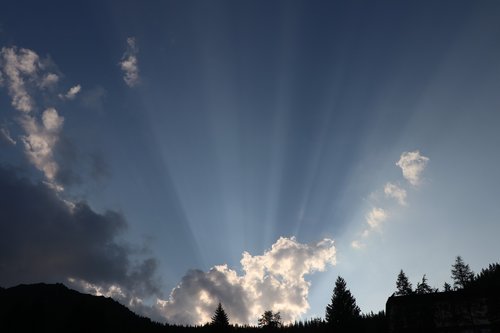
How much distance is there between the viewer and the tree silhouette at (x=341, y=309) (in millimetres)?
67188

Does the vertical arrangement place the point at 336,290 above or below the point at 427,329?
above

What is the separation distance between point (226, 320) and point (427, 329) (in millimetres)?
41273

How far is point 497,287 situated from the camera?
35438 millimetres

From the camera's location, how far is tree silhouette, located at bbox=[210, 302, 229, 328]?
227ft

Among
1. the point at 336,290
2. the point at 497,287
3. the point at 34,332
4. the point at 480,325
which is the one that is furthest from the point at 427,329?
the point at 34,332

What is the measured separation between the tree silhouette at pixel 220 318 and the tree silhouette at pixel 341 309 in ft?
61.0

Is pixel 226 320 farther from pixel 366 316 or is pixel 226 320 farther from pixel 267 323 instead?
pixel 366 316

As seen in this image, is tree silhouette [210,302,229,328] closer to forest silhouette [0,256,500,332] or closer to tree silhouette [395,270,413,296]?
forest silhouette [0,256,500,332]

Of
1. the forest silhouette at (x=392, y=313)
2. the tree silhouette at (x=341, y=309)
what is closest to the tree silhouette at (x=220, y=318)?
the forest silhouette at (x=392, y=313)

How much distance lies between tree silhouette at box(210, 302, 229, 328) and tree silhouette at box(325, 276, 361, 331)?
18.6 m

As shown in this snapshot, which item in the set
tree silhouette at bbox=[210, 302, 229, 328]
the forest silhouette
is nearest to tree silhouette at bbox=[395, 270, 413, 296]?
the forest silhouette

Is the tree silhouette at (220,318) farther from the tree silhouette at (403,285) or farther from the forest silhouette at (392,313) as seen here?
the tree silhouette at (403,285)

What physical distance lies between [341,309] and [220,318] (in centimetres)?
2200

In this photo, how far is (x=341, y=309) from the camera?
69.9 metres
